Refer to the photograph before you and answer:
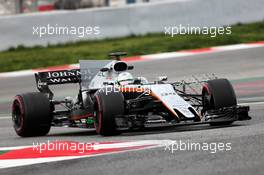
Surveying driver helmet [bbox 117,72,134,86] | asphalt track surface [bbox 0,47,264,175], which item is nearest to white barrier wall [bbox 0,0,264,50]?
asphalt track surface [bbox 0,47,264,175]

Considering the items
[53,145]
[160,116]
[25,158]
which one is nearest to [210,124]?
[160,116]

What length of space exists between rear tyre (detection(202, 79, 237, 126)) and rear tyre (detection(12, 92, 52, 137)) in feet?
7.04

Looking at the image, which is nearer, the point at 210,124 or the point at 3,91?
the point at 210,124

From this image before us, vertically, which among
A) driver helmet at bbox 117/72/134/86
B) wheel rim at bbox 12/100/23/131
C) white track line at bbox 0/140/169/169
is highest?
driver helmet at bbox 117/72/134/86

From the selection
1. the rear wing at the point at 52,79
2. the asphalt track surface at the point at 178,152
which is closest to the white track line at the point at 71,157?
the asphalt track surface at the point at 178,152

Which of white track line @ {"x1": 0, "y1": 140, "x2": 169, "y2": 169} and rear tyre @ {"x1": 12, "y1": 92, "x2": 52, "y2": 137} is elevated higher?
rear tyre @ {"x1": 12, "y1": 92, "x2": 52, "y2": 137}

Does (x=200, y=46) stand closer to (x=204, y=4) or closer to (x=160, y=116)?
(x=204, y=4)

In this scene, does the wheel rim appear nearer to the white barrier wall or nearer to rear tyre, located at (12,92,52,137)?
rear tyre, located at (12,92,52,137)

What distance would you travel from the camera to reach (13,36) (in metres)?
23.3

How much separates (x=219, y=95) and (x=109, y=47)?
36.2 feet

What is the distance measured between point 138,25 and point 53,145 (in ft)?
45.6

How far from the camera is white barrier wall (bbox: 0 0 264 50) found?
23.1m

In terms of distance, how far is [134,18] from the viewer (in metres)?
23.9

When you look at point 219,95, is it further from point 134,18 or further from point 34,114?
point 134,18
